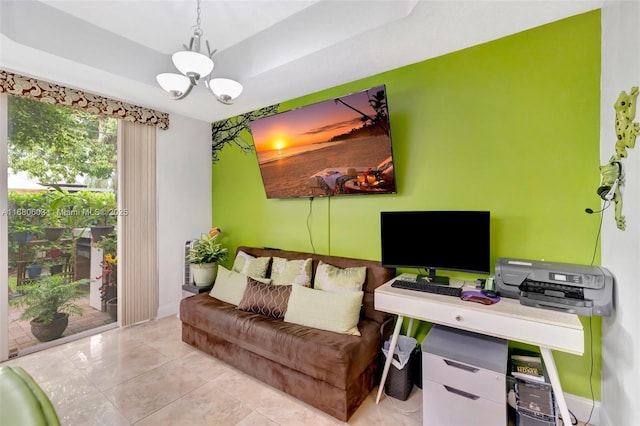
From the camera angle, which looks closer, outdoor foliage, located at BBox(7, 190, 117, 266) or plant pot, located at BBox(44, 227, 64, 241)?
outdoor foliage, located at BBox(7, 190, 117, 266)

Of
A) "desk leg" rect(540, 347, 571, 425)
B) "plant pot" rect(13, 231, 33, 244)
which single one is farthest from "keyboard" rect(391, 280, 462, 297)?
"plant pot" rect(13, 231, 33, 244)

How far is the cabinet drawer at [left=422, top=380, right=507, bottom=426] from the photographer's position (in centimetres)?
147

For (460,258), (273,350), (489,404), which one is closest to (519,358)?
(489,404)

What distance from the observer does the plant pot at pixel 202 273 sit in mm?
3223

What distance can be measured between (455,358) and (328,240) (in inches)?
59.5

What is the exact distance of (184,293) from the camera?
134 inches

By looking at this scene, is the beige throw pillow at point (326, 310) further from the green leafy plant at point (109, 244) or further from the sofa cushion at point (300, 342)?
the green leafy plant at point (109, 244)

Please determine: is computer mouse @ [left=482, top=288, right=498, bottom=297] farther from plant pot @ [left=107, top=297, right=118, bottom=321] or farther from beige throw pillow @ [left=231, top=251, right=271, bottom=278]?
plant pot @ [left=107, top=297, right=118, bottom=321]

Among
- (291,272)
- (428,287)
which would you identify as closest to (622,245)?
(428,287)

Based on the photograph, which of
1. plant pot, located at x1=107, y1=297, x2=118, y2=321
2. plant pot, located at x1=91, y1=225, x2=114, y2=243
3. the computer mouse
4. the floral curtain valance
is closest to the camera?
the computer mouse

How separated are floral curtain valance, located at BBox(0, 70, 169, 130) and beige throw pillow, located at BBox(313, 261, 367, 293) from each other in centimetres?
268

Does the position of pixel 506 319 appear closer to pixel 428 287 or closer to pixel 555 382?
pixel 555 382

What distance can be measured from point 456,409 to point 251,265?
2.10m

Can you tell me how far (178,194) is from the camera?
3.56 meters
